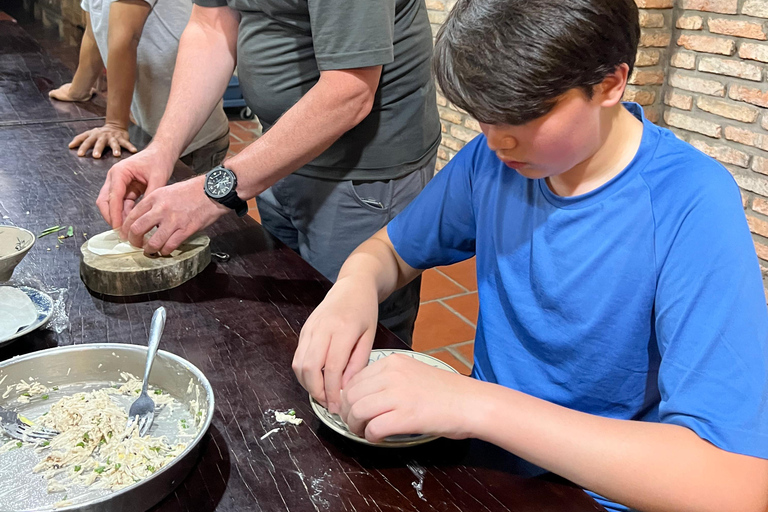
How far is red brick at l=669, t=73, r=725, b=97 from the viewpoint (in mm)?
2636

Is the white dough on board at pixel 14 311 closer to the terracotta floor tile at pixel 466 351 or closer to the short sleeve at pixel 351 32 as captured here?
the short sleeve at pixel 351 32

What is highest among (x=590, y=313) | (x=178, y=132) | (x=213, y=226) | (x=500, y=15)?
(x=500, y=15)

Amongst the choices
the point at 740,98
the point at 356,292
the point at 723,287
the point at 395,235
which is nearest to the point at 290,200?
the point at 395,235

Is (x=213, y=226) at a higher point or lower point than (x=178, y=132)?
lower

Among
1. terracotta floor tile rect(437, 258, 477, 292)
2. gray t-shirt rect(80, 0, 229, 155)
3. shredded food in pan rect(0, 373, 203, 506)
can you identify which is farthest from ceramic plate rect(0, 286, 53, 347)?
terracotta floor tile rect(437, 258, 477, 292)

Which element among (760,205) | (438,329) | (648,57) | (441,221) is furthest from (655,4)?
(441,221)

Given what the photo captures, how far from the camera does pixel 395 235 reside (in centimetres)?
121

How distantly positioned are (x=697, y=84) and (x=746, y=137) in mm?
311

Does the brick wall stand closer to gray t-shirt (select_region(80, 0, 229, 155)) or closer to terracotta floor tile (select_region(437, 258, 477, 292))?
gray t-shirt (select_region(80, 0, 229, 155))

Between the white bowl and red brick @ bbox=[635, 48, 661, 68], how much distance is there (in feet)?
7.90

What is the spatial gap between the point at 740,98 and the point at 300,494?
2.44 meters

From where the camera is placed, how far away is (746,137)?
2566 millimetres

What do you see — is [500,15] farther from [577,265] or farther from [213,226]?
[213,226]

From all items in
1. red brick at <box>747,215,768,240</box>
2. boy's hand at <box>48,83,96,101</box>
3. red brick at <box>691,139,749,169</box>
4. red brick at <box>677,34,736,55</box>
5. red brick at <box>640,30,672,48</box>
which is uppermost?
red brick at <box>677,34,736,55</box>
